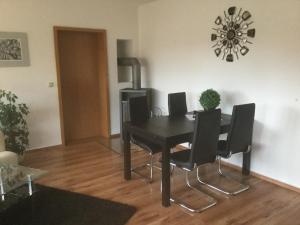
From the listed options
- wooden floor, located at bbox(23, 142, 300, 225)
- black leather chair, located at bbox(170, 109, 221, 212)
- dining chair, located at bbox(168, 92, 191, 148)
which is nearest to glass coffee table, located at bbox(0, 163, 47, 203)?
wooden floor, located at bbox(23, 142, 300, 225)

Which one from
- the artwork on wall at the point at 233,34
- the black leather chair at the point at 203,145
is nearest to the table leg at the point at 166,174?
the black leather chair at the point at 203,145

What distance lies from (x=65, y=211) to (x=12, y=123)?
1.63 metres

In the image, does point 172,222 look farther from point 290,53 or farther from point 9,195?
point 290,53

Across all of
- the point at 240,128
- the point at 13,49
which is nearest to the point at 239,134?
the point at 240,128

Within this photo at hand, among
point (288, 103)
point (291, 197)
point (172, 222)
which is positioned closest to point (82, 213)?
point (172, 222)

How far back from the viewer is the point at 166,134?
2791 millimetres

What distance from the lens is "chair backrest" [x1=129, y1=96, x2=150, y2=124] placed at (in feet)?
11.4

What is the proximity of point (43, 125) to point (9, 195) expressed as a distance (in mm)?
2187

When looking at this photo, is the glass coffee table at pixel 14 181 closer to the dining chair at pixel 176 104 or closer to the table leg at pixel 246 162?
the dining chair at pixel 176 104

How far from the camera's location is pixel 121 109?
16.2 feet

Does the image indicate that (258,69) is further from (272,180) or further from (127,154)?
(127,154)

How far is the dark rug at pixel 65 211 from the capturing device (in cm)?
254

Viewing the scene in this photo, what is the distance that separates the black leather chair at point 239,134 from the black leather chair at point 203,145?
213 millimetres

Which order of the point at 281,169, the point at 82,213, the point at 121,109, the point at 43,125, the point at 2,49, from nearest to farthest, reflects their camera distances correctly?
the point at 82,213
the point at 281,169
the point at 2,49
the point at 43,125
the point at 121,109
